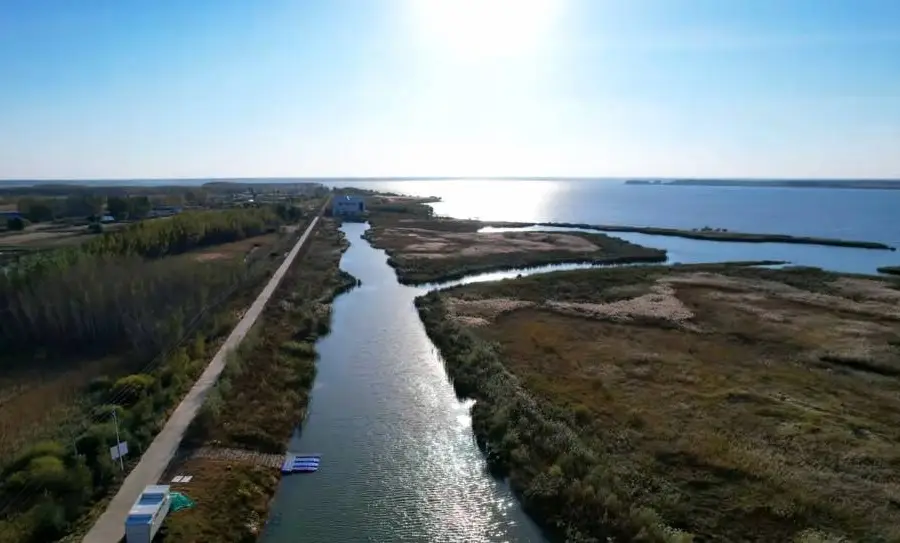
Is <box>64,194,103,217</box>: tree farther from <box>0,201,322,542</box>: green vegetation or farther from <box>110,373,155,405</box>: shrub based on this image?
<box>110,373,155,405</box>: shrub

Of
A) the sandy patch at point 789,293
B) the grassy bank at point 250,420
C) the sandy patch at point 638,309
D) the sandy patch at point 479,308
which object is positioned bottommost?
the grassy bank at point 250,420

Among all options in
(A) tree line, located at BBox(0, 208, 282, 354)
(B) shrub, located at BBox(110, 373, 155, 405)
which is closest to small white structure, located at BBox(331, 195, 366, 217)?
(A) tree line, located at BBox(0, 208, 282, 354)

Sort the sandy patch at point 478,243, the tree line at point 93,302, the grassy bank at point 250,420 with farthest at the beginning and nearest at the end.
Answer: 1. the sandy patch at point 478,243
2. the tree line at point 93,302
3. the grassy bank at point 250,420

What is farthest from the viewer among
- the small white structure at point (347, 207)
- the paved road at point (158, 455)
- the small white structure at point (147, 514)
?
the small white structure at point (347, 207)

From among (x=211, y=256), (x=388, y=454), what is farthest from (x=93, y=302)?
(x=211, y=256)

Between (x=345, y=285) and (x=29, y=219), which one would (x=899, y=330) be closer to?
(x=345, y=285)

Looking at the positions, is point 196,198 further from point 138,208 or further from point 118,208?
point 118,208

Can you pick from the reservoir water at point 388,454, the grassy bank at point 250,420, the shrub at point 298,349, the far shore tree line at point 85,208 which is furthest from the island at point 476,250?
the far shore tree line at point 85,208

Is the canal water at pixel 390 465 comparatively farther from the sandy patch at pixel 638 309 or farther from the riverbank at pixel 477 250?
the riverbank at pixel 477 250
